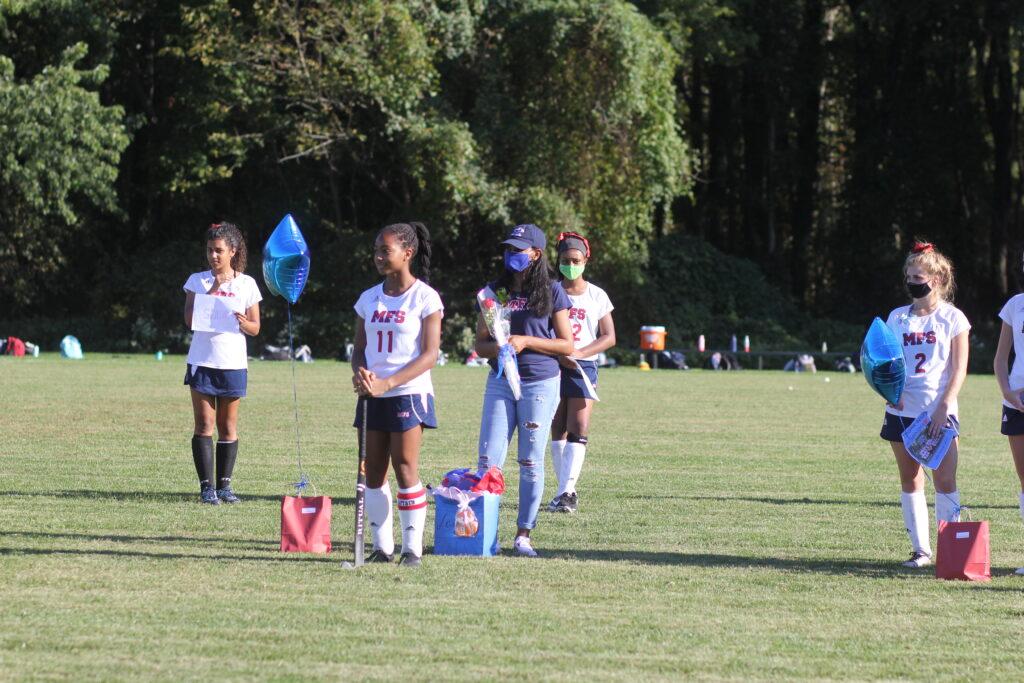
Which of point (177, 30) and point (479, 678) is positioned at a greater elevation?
point (177, 30)

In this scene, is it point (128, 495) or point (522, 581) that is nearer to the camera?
point (522, 581)

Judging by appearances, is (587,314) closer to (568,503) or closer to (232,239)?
(568,503)

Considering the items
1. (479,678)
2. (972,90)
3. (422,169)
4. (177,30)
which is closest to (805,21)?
(972,90)

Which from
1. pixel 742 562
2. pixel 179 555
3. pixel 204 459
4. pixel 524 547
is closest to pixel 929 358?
A: pixel 742 562

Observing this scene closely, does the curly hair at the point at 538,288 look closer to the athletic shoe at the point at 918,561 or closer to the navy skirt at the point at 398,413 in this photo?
the navy skirt at the point at 398,413

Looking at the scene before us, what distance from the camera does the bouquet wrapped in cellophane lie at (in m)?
7.91

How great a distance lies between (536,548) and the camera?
8.45 meters

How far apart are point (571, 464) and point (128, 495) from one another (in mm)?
3186

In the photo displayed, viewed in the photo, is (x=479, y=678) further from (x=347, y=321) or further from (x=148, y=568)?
(x=347, y=321)

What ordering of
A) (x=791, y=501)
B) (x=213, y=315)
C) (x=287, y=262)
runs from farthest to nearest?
(x=791, y=501)
(x=213, y=315)
(x=287, y=262)

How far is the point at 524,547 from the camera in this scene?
320 inches

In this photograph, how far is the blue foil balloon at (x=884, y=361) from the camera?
7.64 m

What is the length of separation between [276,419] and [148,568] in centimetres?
992

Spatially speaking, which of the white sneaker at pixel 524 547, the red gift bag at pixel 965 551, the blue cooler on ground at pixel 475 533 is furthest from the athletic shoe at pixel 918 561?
the blue cooler on ground at pixel 475 533
